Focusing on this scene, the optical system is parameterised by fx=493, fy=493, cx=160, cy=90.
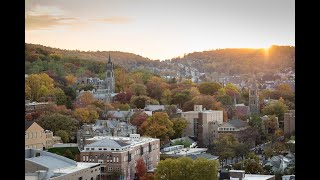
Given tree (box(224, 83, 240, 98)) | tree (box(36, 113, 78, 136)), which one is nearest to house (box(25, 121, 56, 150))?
tree (box(36, 113, 78, 136))

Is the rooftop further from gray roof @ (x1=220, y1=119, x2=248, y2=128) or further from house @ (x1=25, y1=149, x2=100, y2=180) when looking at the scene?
gray roof @ (x1=220, y1=119, x2=248, y2=128)

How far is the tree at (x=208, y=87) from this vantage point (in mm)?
3694

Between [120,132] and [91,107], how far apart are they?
1.09ft

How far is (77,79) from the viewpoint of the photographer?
3.79 metres

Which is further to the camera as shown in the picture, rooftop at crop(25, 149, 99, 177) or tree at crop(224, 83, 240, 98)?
tree at crop(224, 83, 240, 98)

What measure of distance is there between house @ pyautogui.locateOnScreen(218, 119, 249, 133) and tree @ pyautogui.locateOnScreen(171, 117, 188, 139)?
28cm

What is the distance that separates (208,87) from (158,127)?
0.51 meters

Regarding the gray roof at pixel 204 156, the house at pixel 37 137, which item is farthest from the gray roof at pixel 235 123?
the house at pixel 37 137

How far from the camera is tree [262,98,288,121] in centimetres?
324

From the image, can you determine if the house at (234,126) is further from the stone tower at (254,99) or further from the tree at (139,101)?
the tree at (139,101)

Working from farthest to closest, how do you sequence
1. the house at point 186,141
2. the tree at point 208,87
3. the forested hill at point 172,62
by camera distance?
the tree at point 208,87
the house at point 186,141
the forested hill at point 172,62

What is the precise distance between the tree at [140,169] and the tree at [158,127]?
0.93ft

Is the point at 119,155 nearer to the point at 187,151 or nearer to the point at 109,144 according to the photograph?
the point at 109,144
